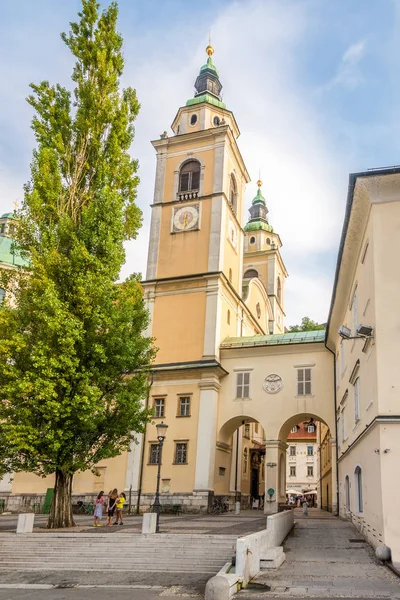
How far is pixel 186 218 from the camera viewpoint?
3184 cm

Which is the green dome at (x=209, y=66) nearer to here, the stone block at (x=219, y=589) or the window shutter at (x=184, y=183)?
the window shutter at (x=184, y=183)

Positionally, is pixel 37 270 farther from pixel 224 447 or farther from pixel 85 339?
pixel 224 447

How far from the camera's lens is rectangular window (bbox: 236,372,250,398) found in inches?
1105

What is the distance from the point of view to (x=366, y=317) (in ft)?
49.0

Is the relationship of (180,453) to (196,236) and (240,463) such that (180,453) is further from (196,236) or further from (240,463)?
(196,236)

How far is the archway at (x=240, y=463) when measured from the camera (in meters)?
27.8

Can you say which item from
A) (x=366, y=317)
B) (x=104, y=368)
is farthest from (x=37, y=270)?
(x=366, y=317)

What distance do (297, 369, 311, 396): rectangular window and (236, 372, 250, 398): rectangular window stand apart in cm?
257

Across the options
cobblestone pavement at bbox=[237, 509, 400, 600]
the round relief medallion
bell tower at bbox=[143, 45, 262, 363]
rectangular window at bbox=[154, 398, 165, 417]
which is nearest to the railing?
bell tower at bbox=[143, 45, 262, 363]

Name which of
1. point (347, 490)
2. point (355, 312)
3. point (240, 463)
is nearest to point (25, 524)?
point (355, 312)

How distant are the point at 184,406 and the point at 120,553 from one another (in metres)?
14.6

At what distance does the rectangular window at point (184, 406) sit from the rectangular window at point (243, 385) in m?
2.57

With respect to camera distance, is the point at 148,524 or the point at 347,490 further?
the point at 347,490

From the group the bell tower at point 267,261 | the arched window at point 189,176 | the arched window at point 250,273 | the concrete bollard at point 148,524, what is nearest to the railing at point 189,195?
the arched window at point 189,176
